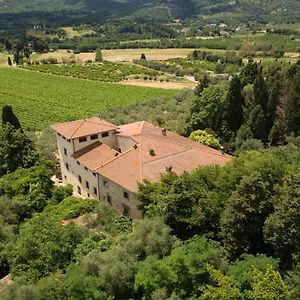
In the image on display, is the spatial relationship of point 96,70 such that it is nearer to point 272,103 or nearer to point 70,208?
point 272,103

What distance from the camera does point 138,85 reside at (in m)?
108

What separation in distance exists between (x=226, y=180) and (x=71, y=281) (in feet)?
39.9

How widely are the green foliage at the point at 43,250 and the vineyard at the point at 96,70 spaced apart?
89440mm

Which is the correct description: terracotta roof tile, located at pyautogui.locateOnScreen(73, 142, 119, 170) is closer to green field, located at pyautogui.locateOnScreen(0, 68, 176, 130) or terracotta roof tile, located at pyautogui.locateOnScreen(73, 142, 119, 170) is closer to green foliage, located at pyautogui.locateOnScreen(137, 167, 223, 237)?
green foliage, located at pyautogui.locateOnScreen(137, 167, 223, 237)

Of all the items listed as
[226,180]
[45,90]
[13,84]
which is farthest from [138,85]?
[226,180]

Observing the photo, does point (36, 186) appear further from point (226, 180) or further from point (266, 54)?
point (266, 54)

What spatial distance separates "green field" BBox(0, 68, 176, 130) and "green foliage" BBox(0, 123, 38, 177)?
21.9 m

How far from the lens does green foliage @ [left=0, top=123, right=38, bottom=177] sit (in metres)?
45.8

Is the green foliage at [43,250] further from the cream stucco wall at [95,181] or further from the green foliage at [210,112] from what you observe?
the green foliage at [210,112]

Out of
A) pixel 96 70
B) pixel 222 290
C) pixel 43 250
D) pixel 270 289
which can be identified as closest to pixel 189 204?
pixel 222 290

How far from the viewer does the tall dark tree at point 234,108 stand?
52.6 m

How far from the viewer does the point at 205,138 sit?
161ft

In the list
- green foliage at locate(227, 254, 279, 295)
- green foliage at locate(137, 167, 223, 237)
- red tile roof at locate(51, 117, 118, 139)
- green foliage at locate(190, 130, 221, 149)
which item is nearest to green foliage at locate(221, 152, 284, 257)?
green foliage at locate(137, 167, 223, 237)

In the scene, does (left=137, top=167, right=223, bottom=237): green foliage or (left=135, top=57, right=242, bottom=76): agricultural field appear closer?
(left=137, top=167, right=223, bottom=237): green foliage
